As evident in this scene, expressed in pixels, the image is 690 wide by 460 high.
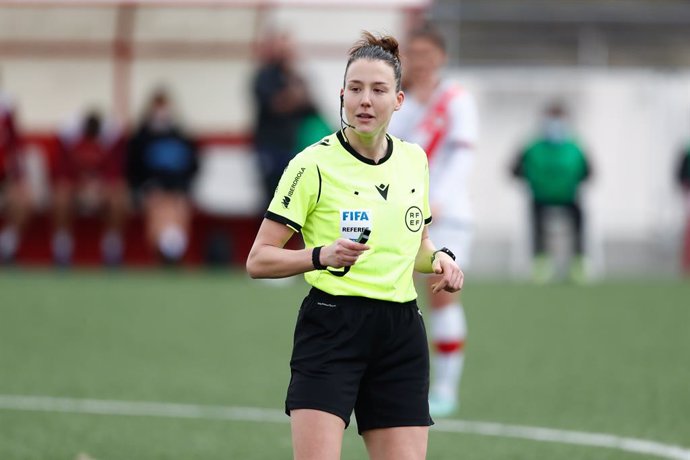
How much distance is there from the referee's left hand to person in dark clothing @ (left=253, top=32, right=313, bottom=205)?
1218 centimetres

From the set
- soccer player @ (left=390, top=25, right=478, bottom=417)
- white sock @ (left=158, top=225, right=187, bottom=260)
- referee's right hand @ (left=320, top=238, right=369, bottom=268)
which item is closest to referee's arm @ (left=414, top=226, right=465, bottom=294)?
referee's right hand @ (left=320, top=238, right=369, bottom=268)

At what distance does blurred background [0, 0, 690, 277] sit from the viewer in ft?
64.6

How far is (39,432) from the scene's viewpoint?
8.23 m

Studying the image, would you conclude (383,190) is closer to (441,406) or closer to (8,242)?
(441,406)

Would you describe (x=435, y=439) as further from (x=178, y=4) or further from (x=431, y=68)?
(x=178, y=4)

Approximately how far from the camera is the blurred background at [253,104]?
64.6ft

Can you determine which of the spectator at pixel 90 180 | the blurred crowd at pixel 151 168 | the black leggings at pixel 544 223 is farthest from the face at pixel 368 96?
the black leggings at pixel 544 223

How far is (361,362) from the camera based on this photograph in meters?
5.14

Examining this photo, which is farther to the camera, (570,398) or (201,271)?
(201,271)

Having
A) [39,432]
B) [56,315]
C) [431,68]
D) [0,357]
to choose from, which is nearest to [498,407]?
[431,68]

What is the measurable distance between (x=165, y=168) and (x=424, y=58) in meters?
10.5

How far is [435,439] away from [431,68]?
2.37m

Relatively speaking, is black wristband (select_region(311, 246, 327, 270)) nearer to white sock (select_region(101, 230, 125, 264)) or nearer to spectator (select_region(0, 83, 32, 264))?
spectator (select_region(0, 83, 32, 264))

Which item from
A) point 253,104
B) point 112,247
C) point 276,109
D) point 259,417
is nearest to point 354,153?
point 259,417
